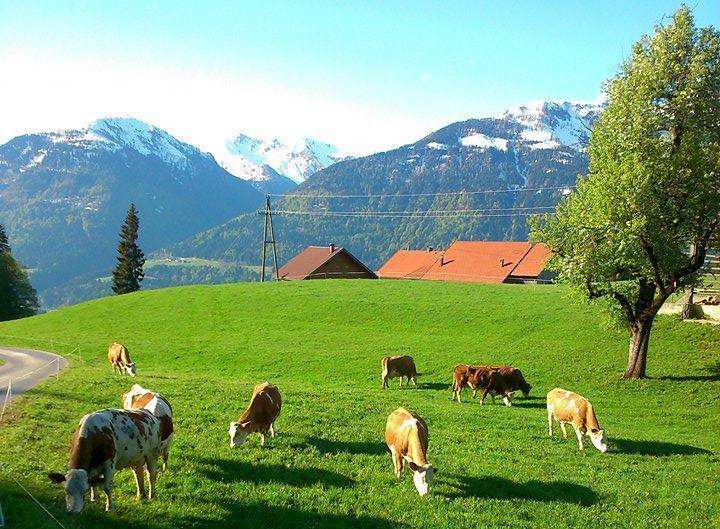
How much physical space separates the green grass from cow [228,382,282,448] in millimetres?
527

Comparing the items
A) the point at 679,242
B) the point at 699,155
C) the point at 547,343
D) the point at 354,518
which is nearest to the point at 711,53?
the point at 699,155

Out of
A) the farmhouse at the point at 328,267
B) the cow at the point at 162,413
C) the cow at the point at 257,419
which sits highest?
the farmhouse at the point at 328,267

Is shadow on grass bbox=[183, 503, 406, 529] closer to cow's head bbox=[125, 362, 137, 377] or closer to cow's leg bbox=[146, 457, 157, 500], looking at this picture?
cow's leg bbox=[146, 457, 157, 500]

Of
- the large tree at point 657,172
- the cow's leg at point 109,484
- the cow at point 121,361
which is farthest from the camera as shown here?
the cow at point 121,361

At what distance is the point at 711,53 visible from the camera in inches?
1121

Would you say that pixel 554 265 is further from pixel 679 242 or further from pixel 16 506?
pixel 16 506

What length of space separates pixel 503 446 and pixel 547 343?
2335 cm

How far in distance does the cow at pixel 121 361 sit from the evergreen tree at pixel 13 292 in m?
75.6

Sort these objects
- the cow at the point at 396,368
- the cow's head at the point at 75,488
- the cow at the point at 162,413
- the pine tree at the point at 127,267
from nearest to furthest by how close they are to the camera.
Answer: the cow's head at the point at 75,488
the cow at the point at 162,413
the cow at the point at 396,368
the pine tree at the point at 127,267

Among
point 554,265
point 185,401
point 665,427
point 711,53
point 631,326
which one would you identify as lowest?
point 665,427

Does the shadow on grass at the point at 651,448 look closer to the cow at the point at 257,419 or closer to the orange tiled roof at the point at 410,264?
the cow at the point at 257,419

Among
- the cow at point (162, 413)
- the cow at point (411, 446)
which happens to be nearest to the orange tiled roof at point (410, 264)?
the cow at point (411, 446)

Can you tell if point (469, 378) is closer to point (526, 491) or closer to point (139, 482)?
point (526, 491)

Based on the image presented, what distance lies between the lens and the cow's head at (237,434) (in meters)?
17.5
